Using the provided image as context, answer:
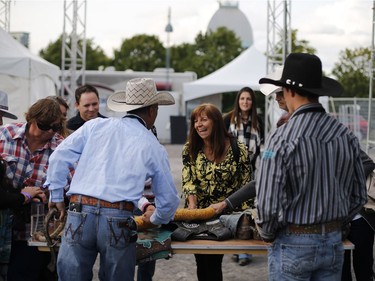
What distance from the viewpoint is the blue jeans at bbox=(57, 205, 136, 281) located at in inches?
124

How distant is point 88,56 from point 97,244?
163 ft

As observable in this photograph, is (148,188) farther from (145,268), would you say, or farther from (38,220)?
(38,220)

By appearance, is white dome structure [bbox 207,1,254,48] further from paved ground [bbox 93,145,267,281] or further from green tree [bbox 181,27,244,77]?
paved ground [bbox 93,145,267,281]

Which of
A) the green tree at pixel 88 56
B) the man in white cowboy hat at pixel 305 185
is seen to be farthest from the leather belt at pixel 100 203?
the green tree at pixel 88 56

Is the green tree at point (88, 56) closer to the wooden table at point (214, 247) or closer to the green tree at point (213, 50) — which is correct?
the green tree at point (213, 50)

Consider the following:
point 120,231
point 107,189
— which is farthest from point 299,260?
point 107,189

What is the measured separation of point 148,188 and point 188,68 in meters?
41.6

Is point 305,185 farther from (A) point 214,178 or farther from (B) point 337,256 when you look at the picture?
(A) point 214,178

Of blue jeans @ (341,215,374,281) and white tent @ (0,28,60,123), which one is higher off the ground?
white tent @ (0,28,60,123)

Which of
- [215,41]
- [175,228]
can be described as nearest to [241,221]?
[175,228]

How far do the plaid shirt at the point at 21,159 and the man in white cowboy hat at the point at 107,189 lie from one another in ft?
2.20

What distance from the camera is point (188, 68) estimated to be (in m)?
45.8

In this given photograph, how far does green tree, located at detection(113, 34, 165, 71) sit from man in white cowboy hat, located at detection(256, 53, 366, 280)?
157 feet

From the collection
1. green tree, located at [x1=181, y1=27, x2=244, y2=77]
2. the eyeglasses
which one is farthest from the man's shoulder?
green tree, located at [x1=181, y1=27, x2=244, y2=77]
